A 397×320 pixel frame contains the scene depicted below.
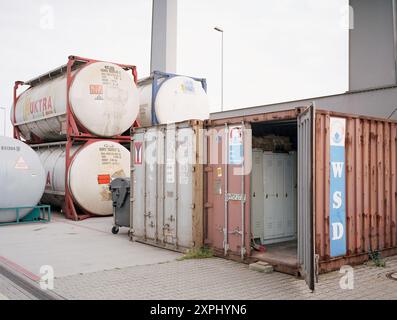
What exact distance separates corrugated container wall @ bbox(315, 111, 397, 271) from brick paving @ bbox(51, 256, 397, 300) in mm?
598

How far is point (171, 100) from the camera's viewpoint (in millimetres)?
16141

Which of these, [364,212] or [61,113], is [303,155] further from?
[61,113]

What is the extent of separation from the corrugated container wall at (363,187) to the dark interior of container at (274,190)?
1066 mm

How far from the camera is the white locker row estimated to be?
8.66m

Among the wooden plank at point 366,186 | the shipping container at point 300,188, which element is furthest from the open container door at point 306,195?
the wooden plank at point 366,186

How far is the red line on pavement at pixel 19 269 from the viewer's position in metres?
6.83

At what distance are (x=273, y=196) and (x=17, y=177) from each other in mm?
7928

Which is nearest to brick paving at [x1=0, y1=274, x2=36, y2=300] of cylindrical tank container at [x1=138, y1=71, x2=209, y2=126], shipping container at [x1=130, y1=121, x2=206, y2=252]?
shipping container at [x1=130, y1=121, x2=206, y2=252]

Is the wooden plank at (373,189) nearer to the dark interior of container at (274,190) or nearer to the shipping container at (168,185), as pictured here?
the dark interior of container at (274,190)

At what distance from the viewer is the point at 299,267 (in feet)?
22.5

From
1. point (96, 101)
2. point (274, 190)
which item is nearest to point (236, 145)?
point (274, 190)

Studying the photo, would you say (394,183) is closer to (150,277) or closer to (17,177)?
(150,277)
